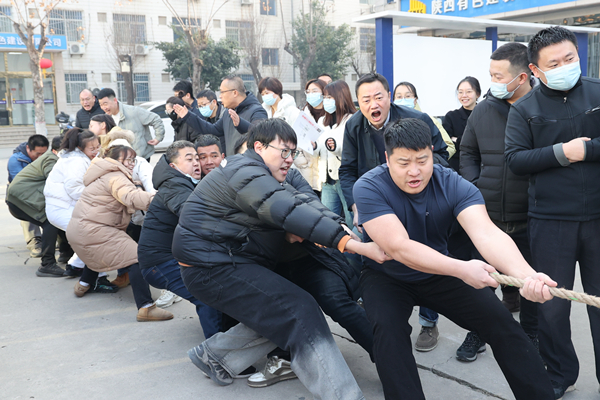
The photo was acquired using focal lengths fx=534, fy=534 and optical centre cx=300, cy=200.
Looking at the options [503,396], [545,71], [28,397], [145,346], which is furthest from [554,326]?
[28,397]

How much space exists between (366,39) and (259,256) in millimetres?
32682

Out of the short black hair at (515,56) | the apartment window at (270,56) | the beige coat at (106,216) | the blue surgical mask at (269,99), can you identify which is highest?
the apartment window at (270,56)

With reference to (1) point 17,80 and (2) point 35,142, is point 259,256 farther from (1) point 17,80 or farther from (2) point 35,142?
(1) point 17,80

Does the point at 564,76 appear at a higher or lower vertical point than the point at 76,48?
lower

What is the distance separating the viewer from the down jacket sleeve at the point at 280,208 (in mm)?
2434

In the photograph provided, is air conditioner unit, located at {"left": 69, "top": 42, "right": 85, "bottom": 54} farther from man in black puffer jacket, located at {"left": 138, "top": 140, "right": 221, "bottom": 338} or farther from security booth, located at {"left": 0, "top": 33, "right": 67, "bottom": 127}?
man in black puffer jacket, located at {"left": 138, "top": 140, "right": 221, "bottom": 338}

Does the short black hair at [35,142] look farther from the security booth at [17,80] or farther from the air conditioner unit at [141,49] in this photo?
the air conditioner unit at [141,49]

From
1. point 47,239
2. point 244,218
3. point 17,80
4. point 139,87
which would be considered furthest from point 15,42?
point 244,218

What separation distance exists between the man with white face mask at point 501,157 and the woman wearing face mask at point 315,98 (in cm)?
184

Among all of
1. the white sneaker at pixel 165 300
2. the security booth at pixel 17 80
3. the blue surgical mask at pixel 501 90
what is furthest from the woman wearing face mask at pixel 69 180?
the security booth at pixel 17 80

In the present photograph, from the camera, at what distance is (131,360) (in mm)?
3246

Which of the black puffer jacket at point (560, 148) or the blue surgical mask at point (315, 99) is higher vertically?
the blue surgical mask at point (315, 99)

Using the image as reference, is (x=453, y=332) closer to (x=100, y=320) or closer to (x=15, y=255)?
(x=100, y=320)

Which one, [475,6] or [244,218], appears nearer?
[244,218]
